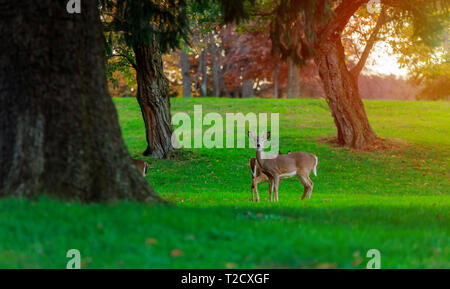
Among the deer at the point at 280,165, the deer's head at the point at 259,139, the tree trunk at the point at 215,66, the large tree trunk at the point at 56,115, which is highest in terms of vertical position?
the tree trunk at the point at 215,66

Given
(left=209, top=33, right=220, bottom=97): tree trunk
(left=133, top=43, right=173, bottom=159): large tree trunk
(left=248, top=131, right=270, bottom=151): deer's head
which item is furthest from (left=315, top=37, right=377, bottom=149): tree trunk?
(left=209, top=33, right=220, bottom=97): tree trunk

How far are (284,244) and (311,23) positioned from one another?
6.24 m

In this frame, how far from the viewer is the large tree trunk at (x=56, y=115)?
7738 millimetres

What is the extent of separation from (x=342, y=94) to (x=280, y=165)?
10240mm

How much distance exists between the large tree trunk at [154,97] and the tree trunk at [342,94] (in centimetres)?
672

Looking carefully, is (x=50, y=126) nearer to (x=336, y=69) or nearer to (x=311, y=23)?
(x=311, y=23)

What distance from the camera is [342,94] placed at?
2411 centimetres

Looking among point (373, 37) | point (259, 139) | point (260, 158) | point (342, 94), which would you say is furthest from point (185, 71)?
point (259, 139)

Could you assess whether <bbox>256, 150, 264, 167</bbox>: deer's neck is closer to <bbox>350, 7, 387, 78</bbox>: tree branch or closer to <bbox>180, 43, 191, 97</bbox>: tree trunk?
<bbox>350, 7, 387, 78</bbox>: tree branch

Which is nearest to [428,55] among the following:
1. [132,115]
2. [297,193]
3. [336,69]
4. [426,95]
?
[336,69]

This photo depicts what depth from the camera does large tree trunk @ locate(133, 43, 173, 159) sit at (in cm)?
2147

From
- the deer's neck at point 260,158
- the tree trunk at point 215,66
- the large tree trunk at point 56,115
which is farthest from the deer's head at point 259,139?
the tree trunk at point 215,66

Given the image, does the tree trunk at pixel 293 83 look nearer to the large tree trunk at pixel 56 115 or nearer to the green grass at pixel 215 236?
the green grass at pixel 215 236

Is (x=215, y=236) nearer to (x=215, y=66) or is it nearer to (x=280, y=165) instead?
(x=280, y=165)
